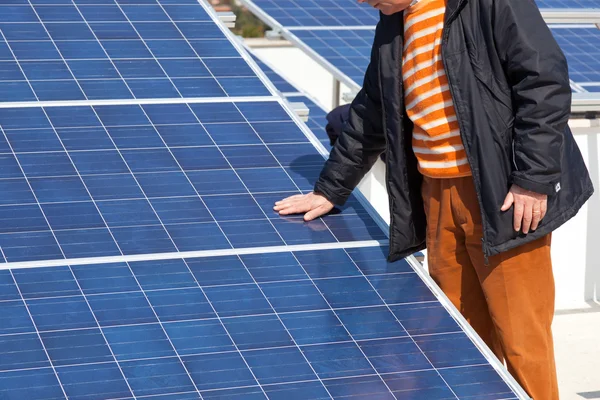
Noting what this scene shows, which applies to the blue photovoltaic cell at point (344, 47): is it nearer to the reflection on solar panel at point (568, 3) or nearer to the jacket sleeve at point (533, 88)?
the reflection on solar panel at point (568, 3)

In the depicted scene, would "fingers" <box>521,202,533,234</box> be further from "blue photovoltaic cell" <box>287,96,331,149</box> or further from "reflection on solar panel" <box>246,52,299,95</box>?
"reflection on solar panel" <box>246,52,299,95</box>

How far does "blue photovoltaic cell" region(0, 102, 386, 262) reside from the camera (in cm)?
545

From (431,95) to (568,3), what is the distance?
27.8 feet

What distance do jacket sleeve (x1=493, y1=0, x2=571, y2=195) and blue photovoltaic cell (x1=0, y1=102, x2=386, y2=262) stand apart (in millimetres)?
968

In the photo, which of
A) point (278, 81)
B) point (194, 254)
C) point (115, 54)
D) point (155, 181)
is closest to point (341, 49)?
point (278, 81)

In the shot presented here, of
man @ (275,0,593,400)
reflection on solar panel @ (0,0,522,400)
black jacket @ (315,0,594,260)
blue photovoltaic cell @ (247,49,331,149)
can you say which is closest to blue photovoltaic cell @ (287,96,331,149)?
blue photovoltaic cell @ (247,49,331,149)

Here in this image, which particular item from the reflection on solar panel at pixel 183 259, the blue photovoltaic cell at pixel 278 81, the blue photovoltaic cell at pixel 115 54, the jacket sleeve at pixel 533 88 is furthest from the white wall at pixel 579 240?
the jacket sleeve at pixel 533 88

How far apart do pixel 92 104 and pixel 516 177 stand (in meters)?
2.60

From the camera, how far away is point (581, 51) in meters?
12.4

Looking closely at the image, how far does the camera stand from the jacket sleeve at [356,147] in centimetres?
582

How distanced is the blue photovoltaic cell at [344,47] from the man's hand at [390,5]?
587 centimetres

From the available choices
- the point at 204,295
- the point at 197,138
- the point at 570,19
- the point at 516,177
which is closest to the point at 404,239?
the point at 516,177

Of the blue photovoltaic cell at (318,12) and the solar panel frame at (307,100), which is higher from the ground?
the blue photovoltaic cell at (318,12)

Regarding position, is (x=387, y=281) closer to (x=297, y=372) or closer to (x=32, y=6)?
(x=297, y=372)
